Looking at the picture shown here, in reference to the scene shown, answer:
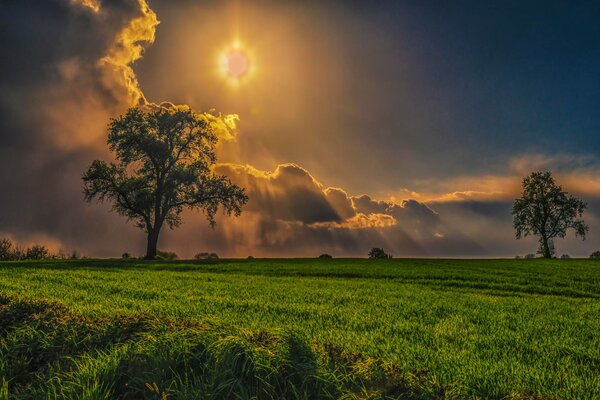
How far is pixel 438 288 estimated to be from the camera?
66.2 feet

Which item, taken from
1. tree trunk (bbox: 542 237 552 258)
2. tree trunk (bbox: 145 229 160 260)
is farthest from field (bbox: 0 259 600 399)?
tree trunk (bbox: 542 237 552 258)

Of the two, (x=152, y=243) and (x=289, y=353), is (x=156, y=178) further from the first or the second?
(x=289, y=353)

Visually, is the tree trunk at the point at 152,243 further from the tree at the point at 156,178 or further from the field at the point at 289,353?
the field at the point at 289,353

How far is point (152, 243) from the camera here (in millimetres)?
46156

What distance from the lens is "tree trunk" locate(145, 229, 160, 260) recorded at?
4569 centimetres

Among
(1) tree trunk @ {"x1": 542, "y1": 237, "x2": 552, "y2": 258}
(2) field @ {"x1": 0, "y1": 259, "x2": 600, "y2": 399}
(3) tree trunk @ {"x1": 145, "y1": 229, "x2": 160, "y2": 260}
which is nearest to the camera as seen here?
(2) field @ {"x1": 0, "y1": 259, "x2": 600, "y2": 399}

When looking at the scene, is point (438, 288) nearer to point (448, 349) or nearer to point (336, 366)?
point (448, 349)

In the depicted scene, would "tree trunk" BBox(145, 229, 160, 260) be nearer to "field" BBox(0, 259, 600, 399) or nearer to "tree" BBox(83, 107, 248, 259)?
"tree" BBox(83, 107, 248, 259)

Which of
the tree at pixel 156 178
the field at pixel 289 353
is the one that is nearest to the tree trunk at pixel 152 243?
the tree at pixel 156 178

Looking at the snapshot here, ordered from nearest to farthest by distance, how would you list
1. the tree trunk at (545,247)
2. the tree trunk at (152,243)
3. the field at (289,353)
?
the field at (289,353) → the tree trunk at (152,243) → the tree trunk at (545,247)

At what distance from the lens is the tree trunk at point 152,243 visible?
45.7 m

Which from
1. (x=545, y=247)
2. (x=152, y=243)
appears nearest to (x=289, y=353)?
(x=152, y=243)

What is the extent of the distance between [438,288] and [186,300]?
13.0 m

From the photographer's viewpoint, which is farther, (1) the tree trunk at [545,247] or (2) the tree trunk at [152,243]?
(1) the tree trunk at [545,247]
